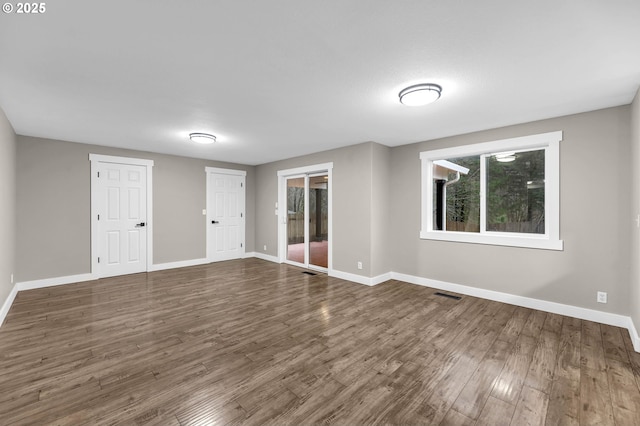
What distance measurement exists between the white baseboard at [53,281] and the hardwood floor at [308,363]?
1.73 feet

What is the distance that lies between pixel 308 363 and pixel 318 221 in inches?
153

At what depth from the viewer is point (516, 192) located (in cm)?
399

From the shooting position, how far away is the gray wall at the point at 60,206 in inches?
177

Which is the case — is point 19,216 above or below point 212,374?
above

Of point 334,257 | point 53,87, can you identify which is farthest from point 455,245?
point 53,87

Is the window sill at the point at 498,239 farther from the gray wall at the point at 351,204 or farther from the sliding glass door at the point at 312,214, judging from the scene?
the sliding glass door at the point at 312,214

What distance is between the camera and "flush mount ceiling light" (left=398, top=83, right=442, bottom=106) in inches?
105

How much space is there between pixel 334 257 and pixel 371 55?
3839mm

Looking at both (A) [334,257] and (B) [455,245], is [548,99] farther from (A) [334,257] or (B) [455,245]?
(A) [334,257]

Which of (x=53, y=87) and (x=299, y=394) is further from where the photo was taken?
(x=53, y=87)

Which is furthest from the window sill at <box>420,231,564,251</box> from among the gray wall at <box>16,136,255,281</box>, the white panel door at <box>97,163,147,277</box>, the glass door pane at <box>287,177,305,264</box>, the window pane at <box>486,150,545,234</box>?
the white panel door at <box>97,163,147,277</box>

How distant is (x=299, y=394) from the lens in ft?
6.53

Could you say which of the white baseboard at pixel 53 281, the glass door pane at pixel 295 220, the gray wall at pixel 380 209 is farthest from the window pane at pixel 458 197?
the white baseboard at pixel 53 281

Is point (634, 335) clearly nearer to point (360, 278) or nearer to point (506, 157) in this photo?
point (506, 157)
